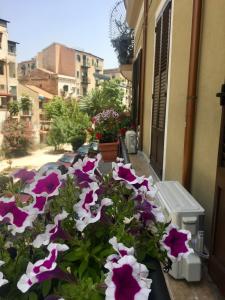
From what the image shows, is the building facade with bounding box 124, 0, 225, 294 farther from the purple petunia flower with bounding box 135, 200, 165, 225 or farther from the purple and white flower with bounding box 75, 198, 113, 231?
the purple and white flower with bounding box 75, 198, 113, 231

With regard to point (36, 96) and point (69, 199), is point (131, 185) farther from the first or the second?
point (36, 96)

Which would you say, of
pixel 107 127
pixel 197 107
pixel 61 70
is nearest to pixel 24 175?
pixel 197 107

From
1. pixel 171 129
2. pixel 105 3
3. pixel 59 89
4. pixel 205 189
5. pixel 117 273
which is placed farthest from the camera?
pixel 59 89

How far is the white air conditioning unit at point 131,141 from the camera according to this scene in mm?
4368

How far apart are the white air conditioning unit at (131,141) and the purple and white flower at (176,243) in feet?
11.7

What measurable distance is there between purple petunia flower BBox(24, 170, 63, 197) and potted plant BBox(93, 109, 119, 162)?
11.7 ft

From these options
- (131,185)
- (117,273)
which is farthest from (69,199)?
(117,273)

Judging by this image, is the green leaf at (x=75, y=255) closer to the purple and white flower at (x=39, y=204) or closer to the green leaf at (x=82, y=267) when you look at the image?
the green leaf at (x=82, y=267)

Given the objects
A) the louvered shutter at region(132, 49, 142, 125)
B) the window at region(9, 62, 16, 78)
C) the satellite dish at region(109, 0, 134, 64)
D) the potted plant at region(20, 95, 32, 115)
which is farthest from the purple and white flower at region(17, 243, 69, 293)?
the window at region(9, 62, 16, 78)

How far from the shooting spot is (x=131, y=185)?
3.02ft

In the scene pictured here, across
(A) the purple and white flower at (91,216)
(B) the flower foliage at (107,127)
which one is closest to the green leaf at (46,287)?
(A) the purple and white flower at (91,216)

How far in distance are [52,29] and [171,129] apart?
146 feet

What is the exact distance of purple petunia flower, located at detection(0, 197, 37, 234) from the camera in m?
0.77

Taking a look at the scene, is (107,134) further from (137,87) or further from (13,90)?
(13,90)
